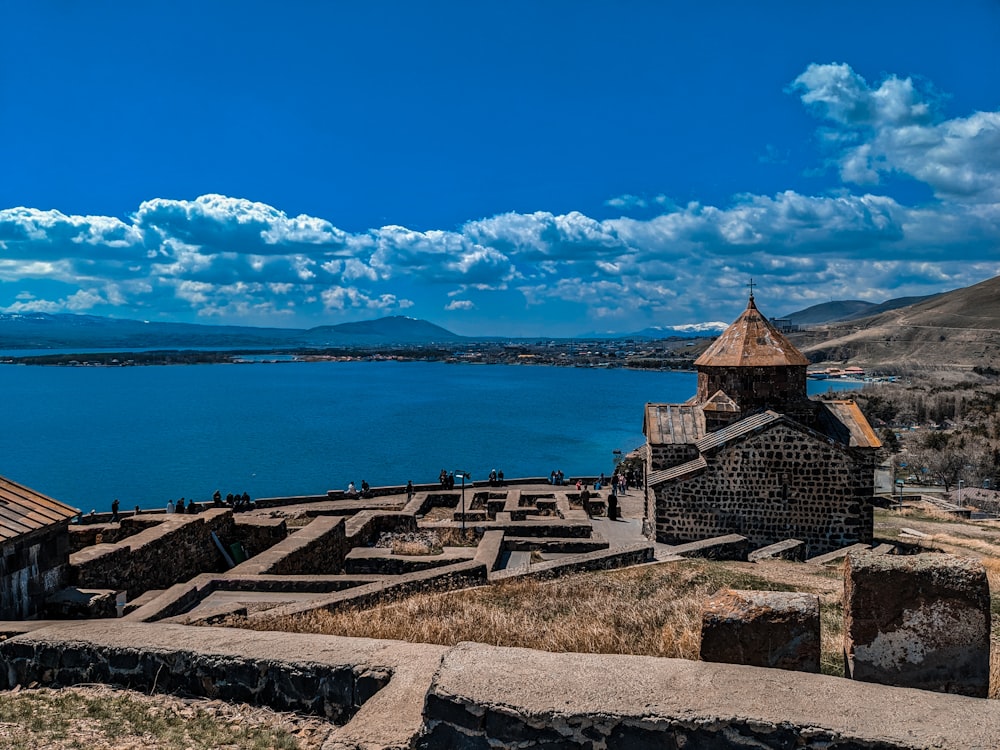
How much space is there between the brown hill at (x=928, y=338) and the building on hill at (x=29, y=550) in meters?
118

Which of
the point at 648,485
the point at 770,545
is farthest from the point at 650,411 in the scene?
the point at 770,545

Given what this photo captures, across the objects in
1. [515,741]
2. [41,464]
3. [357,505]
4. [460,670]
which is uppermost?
[460,670]

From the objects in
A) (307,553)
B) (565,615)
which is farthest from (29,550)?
(307,553)

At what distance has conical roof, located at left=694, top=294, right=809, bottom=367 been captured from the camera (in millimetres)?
16109

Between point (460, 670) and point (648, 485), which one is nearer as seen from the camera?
point (460, 670)

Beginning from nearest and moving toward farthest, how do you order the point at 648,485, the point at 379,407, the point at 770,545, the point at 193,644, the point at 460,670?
the point at 460,670 → the point at 193,644 → the point at 770,545 → the point at 648,485 → the point at 379,407

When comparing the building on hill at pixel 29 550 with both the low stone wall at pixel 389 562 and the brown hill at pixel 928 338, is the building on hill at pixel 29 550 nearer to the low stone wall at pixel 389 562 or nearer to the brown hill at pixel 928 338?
the low stone wall at pixel 389 562

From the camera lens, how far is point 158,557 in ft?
33.4

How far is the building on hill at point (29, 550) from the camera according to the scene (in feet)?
20.5

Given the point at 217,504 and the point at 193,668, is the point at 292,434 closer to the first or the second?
the point at 217,504

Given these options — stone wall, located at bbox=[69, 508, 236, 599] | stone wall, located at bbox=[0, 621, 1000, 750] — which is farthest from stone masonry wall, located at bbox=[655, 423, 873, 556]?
stone wall, located at bbox=[0, 621, 1000, 750]

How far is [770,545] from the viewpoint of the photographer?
47.4 feet

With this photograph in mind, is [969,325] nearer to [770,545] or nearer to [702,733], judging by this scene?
[770,545]

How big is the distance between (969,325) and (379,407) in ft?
321
